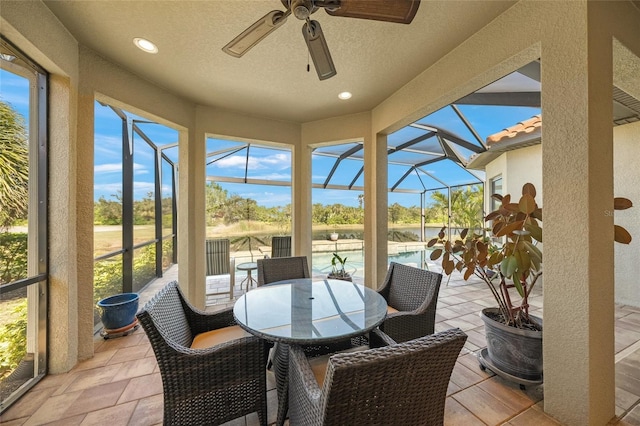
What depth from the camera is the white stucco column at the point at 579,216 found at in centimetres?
152

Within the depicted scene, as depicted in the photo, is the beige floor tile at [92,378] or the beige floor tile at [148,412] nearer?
the beige floor tile at [148,412]

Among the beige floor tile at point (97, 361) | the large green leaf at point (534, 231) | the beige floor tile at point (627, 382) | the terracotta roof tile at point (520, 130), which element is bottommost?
the beige floor tile at point (627, 382)

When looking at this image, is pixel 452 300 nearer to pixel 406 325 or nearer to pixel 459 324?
pixel 459 324

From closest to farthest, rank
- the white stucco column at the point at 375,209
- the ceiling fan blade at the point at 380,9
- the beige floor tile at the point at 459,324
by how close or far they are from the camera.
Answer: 1. the ceiling fan blade at the point at 380,9
2. the beige floor tile at the point at 459,324
3. the white stucco column at the point at 375,209

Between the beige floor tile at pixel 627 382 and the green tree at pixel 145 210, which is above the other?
the green tree at pixel 145 210

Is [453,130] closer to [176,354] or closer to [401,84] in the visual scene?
[401,84]

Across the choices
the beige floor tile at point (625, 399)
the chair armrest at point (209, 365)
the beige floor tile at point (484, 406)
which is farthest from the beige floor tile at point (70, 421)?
the beige floor tile at point (625, 399)

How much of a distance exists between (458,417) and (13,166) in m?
3.69

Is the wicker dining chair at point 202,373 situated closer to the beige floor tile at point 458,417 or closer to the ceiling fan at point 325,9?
the beige floor tile at point 458,417

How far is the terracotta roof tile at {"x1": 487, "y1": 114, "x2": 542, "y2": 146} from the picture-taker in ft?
13.4

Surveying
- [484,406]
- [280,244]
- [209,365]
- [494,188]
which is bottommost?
[484,406]

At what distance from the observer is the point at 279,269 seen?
2.91 metres

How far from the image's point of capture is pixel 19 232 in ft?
6.43

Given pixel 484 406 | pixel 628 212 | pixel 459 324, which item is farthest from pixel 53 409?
pixel 628 212
